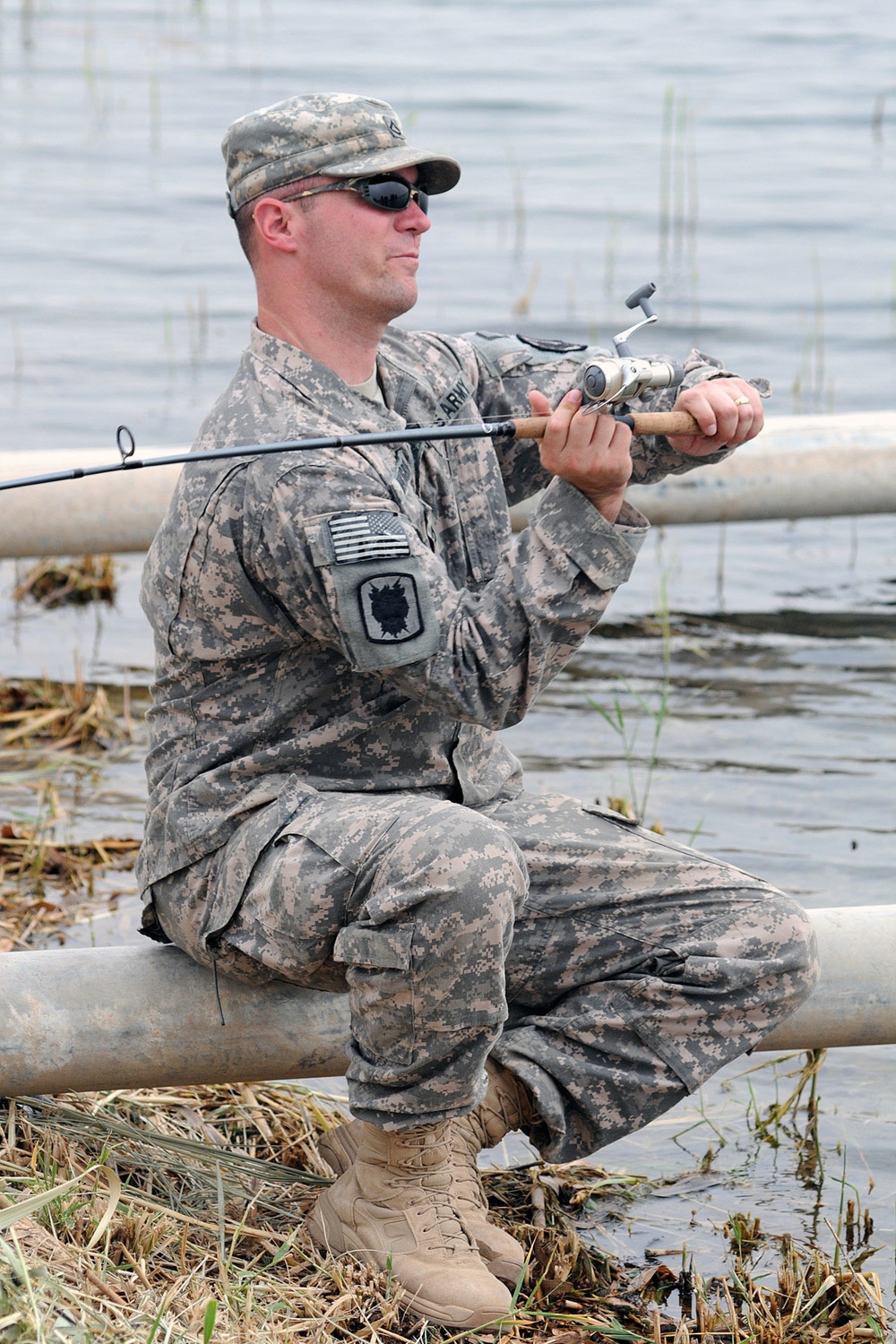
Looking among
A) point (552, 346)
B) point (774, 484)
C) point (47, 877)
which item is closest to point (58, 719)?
point (47, 877)

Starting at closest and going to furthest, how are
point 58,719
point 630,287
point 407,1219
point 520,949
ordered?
point 407,1219
point 520,949
point 58,719
point 630,287

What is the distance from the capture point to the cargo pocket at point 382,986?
2.83m

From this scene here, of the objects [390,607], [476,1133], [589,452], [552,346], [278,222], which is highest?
[278,222]

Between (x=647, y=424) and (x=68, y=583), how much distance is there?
14.3 ft

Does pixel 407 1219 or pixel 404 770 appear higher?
pixel 404 770

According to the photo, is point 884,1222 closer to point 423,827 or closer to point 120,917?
point 423,827

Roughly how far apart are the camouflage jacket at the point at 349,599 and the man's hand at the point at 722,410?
0.16 metres

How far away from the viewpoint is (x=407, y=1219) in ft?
9.87

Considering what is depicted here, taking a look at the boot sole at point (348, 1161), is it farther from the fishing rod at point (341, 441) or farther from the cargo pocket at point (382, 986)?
the fishing rod at point (341, 441)

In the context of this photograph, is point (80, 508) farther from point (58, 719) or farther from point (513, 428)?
point (513, 428)

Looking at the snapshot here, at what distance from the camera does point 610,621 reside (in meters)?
6.80

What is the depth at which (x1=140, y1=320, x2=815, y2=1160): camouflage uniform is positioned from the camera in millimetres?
2861

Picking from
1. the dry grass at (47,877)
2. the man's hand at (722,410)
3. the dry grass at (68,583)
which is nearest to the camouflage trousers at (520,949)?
the man's hand at (722,410)

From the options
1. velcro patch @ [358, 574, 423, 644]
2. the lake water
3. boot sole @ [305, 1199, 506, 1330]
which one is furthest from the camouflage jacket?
the lake water
